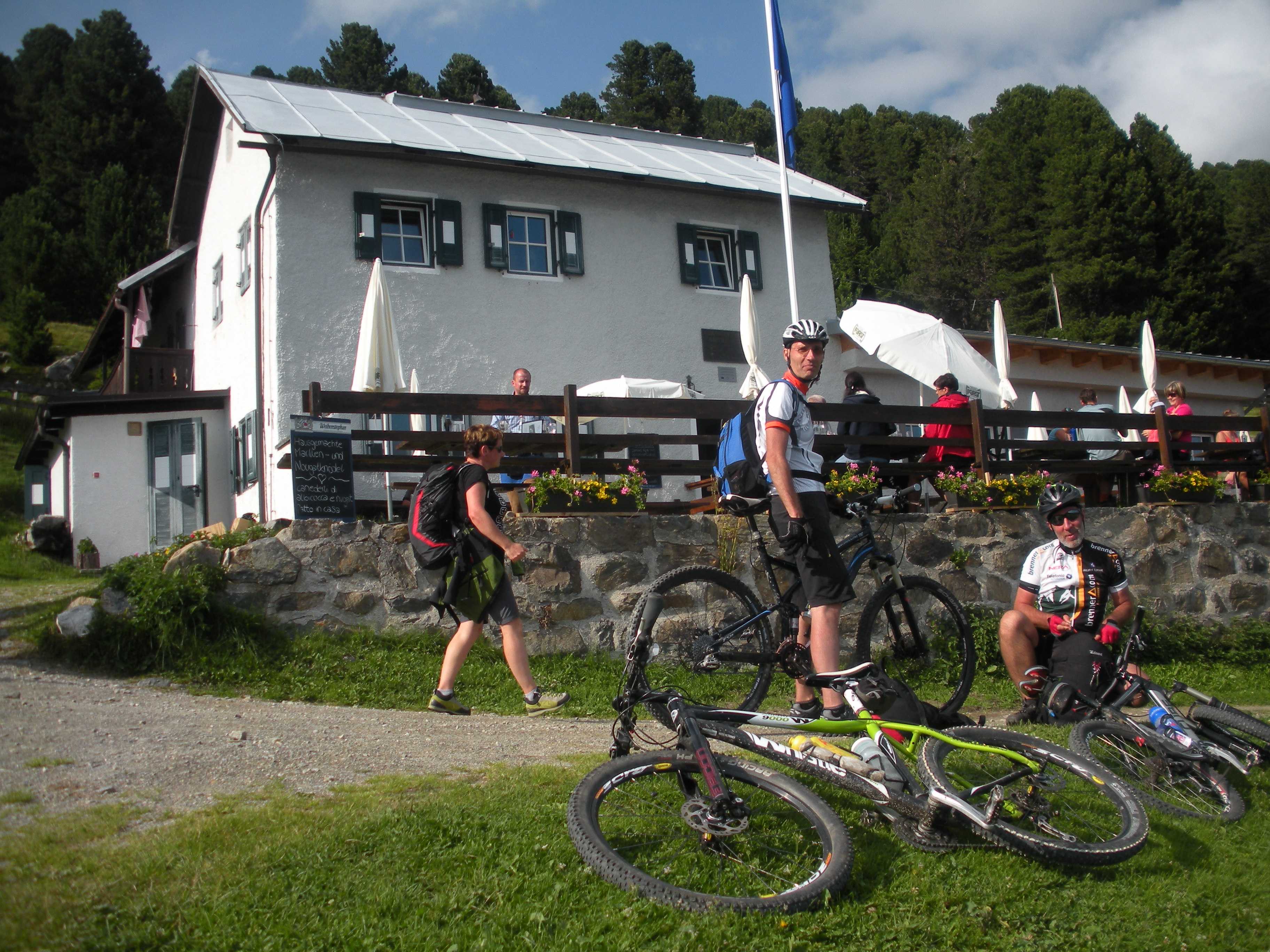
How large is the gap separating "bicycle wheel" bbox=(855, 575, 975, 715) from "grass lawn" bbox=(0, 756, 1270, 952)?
215 cm

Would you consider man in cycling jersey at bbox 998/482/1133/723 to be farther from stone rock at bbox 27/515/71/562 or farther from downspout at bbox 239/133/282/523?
stone rock at bbox 27/515/71/562

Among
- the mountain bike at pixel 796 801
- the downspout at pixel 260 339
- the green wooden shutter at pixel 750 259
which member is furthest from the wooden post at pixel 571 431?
the green wooden shutter at pixel 750 259

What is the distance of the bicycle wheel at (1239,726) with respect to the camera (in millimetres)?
5027

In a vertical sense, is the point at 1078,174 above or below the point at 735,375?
above

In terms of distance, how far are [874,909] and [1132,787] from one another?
1760mm

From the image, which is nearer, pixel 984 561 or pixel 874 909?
pixel 874 909

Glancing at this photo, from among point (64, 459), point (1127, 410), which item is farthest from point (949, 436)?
point (64, 459)

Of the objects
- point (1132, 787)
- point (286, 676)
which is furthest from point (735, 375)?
point (1132, 787)

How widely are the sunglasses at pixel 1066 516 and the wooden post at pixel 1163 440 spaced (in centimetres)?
496

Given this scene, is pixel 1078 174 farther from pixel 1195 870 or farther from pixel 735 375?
pixel 1195 870

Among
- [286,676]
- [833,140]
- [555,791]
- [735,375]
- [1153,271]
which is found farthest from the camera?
[833,140]

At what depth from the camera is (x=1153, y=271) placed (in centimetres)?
4275

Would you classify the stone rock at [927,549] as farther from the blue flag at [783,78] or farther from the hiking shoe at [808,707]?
the blue flag at [783,78]

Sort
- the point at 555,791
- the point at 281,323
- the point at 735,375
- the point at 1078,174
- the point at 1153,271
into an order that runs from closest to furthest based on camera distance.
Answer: the point at 555,791, the point at 281,323, the point at 735,375, the point at 1153,271, the point at 1078,174
